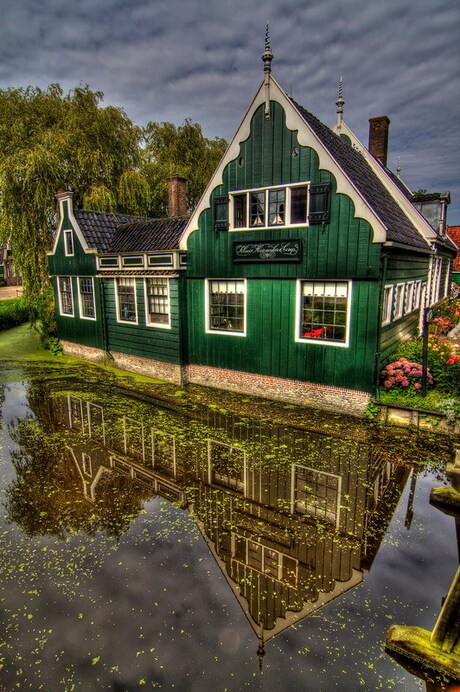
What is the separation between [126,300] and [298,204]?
8175mm

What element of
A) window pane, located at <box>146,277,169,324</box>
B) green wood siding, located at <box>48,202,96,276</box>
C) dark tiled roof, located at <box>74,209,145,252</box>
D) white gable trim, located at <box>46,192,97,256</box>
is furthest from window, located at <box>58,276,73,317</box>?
window pane, located at <box>146,277,169,324</box>

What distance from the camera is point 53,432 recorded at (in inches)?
416

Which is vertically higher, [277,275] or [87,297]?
[277,275]

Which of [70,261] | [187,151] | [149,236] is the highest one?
[187,151]

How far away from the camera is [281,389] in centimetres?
1239

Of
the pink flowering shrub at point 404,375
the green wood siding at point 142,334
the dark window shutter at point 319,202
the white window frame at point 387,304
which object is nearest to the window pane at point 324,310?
the white window frame at point 387,304

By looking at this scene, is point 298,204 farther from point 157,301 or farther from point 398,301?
point 157,301

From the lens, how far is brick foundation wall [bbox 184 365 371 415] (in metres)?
11.2

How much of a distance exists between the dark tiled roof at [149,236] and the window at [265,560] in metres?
10.7

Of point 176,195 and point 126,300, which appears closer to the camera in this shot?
point 126,300

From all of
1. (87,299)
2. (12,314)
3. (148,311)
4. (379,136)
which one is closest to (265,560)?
(148,311)

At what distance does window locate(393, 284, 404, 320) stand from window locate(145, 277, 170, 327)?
26.0ft

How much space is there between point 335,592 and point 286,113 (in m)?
11.4

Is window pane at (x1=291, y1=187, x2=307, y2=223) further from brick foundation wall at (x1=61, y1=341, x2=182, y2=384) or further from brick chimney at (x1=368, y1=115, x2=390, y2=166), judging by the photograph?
brick chimney at (x1=368, y1=115, x2=390, y2=166)
